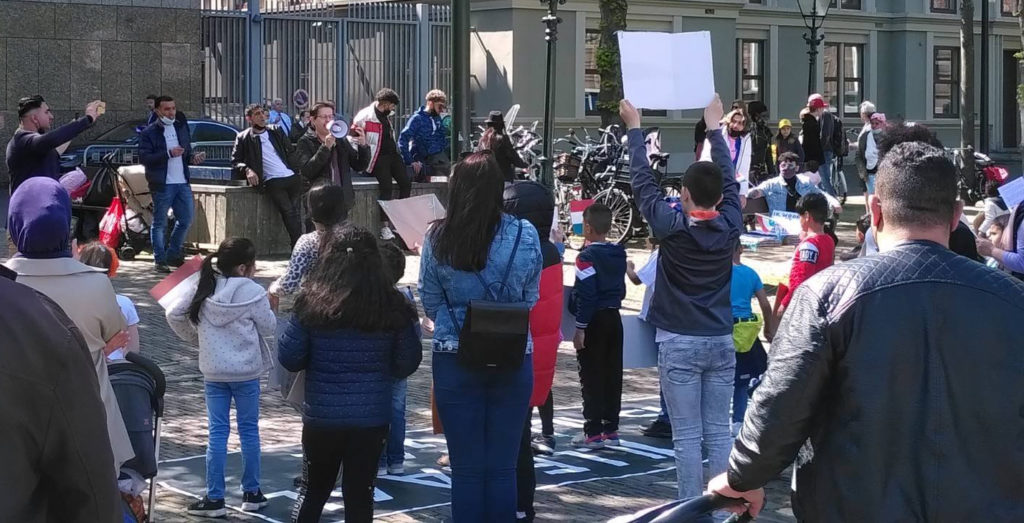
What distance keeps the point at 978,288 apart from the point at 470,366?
2.57 meters

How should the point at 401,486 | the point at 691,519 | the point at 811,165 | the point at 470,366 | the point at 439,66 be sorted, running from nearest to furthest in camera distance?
the point at 691,519 → the point at 470,366 → the point at 401,486 → the point at 811,165 → the point at 439,66

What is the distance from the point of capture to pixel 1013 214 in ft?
25.5

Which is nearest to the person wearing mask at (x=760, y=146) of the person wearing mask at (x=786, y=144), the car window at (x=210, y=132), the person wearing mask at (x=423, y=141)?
the person wearing mask at (x=786, y=144)

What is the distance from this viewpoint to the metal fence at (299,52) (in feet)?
91.5

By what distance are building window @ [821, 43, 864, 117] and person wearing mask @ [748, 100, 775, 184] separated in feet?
57.6

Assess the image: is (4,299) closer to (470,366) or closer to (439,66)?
(470,366)

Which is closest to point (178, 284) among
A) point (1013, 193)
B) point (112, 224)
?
point (1013, 193)

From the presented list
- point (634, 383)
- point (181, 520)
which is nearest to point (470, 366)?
point (181, 520)

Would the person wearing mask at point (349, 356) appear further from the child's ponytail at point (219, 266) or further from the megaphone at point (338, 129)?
the megaphone at point (338, 129)

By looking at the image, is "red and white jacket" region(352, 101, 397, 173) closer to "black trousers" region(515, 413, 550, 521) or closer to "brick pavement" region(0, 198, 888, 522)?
"brick pavement" region(0, 198, 888, 522)

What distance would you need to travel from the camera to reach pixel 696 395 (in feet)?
20.8

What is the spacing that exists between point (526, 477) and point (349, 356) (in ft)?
4.05

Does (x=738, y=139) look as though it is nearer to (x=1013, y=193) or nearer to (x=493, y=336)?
(x=1013, y=193)

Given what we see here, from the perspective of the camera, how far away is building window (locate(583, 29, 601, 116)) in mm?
35188
